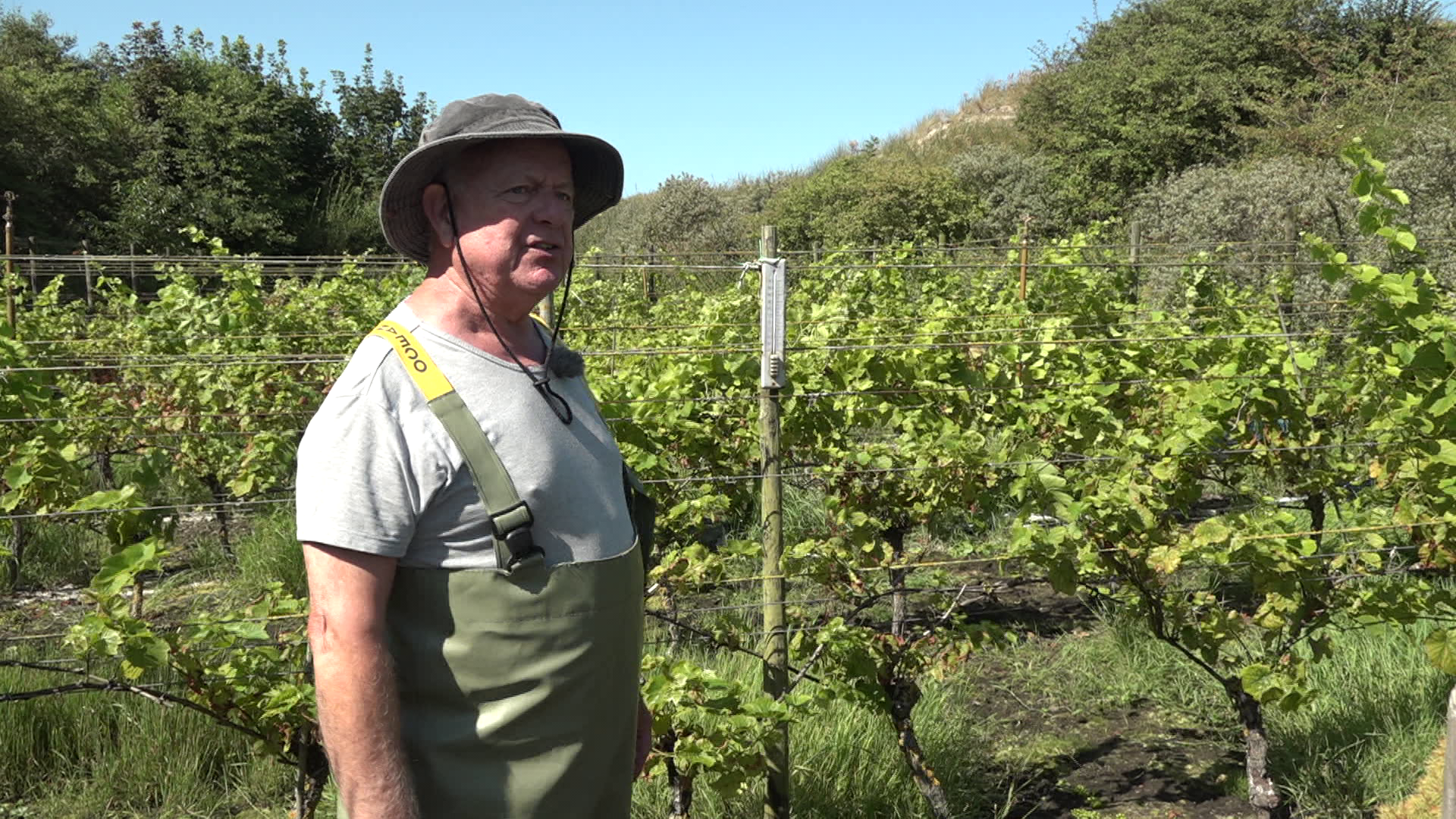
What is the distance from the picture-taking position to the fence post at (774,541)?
290 centimetres

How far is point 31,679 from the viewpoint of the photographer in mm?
3906

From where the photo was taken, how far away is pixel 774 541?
2.97 metres

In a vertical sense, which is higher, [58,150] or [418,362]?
[58,150]

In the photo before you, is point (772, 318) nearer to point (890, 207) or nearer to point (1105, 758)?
point (1105, 758)

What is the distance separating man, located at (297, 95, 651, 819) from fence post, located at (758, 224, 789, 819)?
1.21m

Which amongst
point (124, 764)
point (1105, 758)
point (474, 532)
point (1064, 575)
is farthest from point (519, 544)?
point (1105, 758)

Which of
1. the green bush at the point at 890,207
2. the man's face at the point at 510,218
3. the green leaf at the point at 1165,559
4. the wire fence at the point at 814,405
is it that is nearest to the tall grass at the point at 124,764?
the wire fence at the point at 814,405

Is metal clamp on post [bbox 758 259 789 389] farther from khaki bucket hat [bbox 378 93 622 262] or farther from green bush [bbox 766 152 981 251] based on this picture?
green bush [bbox 766 152 981 251]

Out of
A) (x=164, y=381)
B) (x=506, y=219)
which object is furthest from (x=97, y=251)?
(x=506, y=219)

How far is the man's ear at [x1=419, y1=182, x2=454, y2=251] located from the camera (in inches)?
63.7

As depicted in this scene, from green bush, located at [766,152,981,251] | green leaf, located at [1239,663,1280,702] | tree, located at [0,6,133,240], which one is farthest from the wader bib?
tree, located at [0,6,133,240]

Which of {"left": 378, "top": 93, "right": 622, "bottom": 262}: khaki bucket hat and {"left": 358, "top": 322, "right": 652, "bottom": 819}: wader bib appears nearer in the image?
{"left": 358, "top": 322, "right": 652, "bottom": 819}: wader bib

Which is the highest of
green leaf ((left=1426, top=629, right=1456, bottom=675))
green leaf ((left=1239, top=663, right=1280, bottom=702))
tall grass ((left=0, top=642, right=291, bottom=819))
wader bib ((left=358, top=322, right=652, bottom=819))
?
wader bib ((left=358, top=322, right=652, bottom=819))

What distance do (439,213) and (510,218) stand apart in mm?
118
